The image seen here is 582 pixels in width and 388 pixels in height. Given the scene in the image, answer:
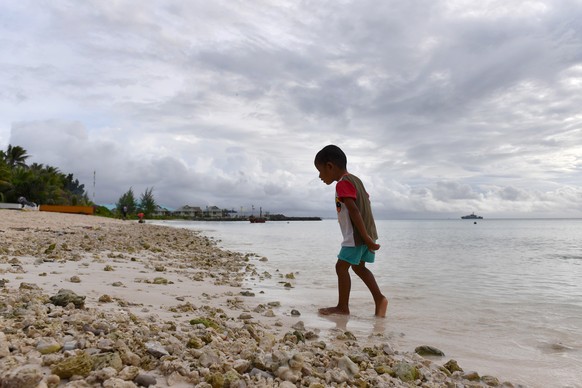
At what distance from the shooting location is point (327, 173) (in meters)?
4.94

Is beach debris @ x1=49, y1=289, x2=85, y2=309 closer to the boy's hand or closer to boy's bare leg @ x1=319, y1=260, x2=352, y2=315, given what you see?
boy's bare leg @ x1=319, y1=260, x2=352, y2=315

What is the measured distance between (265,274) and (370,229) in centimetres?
422

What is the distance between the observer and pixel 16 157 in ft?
189

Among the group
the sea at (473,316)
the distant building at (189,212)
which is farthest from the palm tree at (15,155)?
the distant building at (189,212)

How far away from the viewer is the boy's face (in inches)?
194

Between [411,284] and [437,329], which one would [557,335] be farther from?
[411,284]

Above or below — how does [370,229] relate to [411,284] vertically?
above

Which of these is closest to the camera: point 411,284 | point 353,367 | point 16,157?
point 353,367

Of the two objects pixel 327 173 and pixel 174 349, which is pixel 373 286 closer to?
pixel 327 173

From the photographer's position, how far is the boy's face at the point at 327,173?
16.1 feet

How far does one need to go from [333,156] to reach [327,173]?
7.9 inches

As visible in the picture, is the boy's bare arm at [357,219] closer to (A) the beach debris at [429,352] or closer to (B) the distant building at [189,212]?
(A) the beach debris at [429,352]

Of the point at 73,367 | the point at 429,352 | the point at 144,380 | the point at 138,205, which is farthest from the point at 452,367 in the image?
the point at 138,205

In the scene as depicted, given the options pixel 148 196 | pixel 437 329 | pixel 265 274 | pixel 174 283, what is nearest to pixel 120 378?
pixel 437 329
